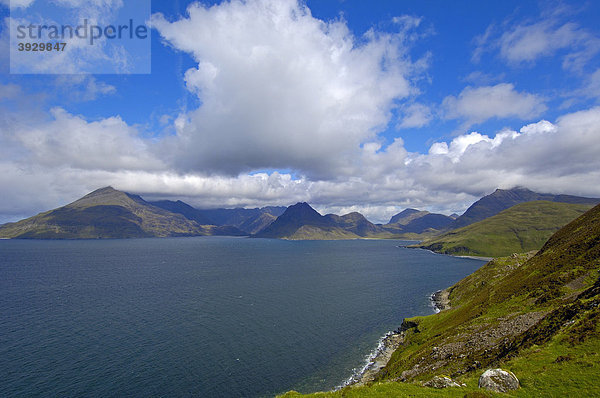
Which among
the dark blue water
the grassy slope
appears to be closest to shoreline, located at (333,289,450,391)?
the dark blue water

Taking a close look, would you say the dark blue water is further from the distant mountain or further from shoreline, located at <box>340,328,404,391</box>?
the distant mountain

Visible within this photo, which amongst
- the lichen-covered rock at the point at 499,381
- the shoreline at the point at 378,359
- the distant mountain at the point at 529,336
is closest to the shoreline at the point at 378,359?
the shoreline at the point at 378,359

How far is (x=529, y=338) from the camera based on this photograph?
1550 inches

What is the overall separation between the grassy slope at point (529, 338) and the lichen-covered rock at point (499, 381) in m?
0.74

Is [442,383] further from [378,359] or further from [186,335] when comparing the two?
[186,335]

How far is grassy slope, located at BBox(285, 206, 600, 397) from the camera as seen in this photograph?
91.9 ft

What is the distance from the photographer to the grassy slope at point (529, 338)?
91.9 feet

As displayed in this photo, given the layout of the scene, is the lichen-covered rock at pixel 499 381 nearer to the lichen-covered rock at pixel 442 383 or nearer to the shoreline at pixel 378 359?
the lichen-covered rock at pixel 442 383

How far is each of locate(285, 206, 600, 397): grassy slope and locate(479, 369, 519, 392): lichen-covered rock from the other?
28.9 inches

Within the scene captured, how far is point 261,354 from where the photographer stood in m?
76.5

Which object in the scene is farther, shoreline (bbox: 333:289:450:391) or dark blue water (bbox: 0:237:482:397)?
shoreline (bbox: 333:289:450:391)

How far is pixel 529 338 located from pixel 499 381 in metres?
17.2

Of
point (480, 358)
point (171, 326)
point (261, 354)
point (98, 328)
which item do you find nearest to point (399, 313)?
point (261, 354)

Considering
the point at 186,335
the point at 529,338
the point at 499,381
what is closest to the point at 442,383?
the point at 499,381
